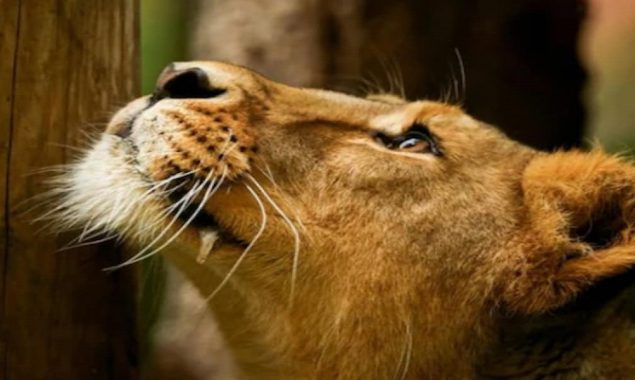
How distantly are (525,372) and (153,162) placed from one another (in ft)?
4.14

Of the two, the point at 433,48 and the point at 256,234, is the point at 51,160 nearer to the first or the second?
the point at 256,234

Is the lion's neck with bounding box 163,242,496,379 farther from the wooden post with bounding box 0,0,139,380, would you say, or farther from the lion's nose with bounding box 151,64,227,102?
the lion's nose with bounding box 151,64,227,102

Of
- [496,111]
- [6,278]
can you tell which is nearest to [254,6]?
[496,111]

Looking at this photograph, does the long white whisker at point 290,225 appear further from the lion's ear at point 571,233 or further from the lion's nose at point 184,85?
the lion's ear at point 571,233

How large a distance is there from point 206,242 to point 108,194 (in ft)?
1.08

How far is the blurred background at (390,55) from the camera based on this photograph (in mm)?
5809

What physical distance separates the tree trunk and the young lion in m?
1.82

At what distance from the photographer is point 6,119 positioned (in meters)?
3.47

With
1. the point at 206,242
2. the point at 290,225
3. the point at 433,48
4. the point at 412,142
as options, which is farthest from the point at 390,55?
the point at 206,242

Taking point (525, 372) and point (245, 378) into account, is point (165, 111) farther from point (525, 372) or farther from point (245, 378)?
point (525, 372)

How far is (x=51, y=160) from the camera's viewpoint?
143 inches

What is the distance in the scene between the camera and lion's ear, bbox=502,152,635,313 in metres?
3.68

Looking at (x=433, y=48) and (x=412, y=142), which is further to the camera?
(x=433, y=48)

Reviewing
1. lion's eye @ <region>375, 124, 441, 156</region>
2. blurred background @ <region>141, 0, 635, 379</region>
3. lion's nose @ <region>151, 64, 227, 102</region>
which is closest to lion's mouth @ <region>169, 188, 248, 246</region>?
lion's nose @ <region>151, 64, 227, 102</region>
